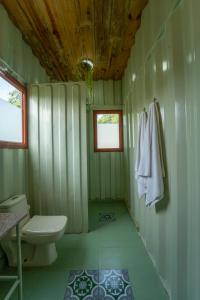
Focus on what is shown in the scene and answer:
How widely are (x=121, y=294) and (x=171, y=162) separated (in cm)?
118

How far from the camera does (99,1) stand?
7.45ft

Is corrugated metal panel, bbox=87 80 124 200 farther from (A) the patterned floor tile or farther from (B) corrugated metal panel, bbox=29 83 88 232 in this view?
(A) the patterned floor tile

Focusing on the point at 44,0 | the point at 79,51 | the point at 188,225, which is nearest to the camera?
the point at 188,225

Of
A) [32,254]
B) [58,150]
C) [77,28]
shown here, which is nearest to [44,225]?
[32,254]

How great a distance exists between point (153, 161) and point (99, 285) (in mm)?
1201

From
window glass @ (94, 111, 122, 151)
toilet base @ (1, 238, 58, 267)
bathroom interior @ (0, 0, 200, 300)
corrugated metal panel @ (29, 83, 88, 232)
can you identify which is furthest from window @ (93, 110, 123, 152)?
toilet base @ (1, 238, 58, 267)

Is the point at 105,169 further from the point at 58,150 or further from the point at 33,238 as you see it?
the point at 33,238

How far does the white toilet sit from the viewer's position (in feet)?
6.86

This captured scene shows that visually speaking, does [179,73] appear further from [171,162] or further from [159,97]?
[171,162]

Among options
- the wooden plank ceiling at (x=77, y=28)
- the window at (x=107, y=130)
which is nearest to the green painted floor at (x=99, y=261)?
the window at (x=107, y=130)

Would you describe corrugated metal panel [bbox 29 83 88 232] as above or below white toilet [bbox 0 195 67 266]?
above

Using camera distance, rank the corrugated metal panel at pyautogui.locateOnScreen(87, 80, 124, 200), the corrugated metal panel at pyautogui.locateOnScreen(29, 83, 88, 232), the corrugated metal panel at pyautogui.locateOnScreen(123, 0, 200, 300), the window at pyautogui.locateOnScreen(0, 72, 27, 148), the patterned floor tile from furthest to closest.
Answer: the corrugated metal panel at pyautogui.locateOnScreen(87, 80, 124, 200), the corrugated metal panel at pyautogui.locateOnScreen(29, 83, 88, 232), the window at pyautogui.locateOnScreen(0, 72, 27, 148), the patterned floor tile, the corrugated metal panel at pyautogui.locateOnScreen(123, 0, 200, 300)

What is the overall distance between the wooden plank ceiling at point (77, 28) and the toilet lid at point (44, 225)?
7.69 ft

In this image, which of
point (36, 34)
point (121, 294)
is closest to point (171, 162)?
point (121, 294)
